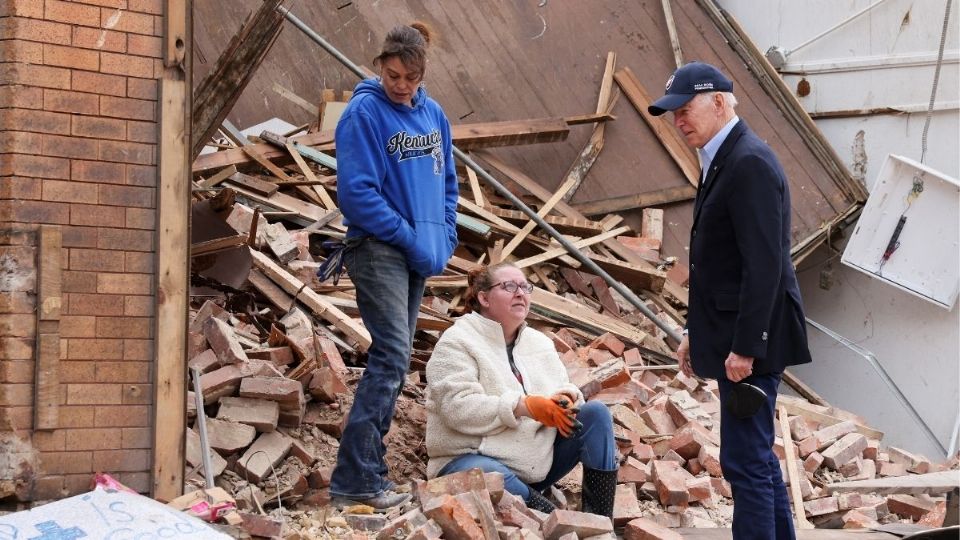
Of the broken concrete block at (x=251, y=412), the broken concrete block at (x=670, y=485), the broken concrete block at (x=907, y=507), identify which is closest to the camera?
the broken concrete block at (x=251, y=412)

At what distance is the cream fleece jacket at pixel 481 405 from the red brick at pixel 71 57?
199cm

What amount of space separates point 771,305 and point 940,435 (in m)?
6.03

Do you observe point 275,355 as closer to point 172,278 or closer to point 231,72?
point 231,72

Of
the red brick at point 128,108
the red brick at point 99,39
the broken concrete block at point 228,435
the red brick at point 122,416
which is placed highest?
the red brick at point 99,39

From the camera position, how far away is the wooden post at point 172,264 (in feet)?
15.8

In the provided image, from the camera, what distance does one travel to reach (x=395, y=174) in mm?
5242

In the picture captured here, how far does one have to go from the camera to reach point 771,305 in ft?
15.0

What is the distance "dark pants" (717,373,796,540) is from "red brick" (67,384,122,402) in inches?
93.9

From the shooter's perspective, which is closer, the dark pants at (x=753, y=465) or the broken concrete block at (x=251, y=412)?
the dark pants at (x=753, y=465)

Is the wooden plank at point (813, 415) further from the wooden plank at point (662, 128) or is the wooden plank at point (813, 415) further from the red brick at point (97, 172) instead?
the red brick at point (97, 172)

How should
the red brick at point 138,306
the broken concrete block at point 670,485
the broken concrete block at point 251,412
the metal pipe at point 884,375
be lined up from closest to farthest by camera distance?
1. the red brick at point 138,306
2. the broken concrete block at point 251,412
3. the broken concrete block at point 670,485
4. the metal pipe at point 884,375

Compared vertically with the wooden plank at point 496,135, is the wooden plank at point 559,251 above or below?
A: below

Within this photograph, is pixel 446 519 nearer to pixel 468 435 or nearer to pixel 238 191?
pixel 468 435

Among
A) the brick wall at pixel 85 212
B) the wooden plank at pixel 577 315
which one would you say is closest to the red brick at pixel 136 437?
the brick wall at pixel 85 212
